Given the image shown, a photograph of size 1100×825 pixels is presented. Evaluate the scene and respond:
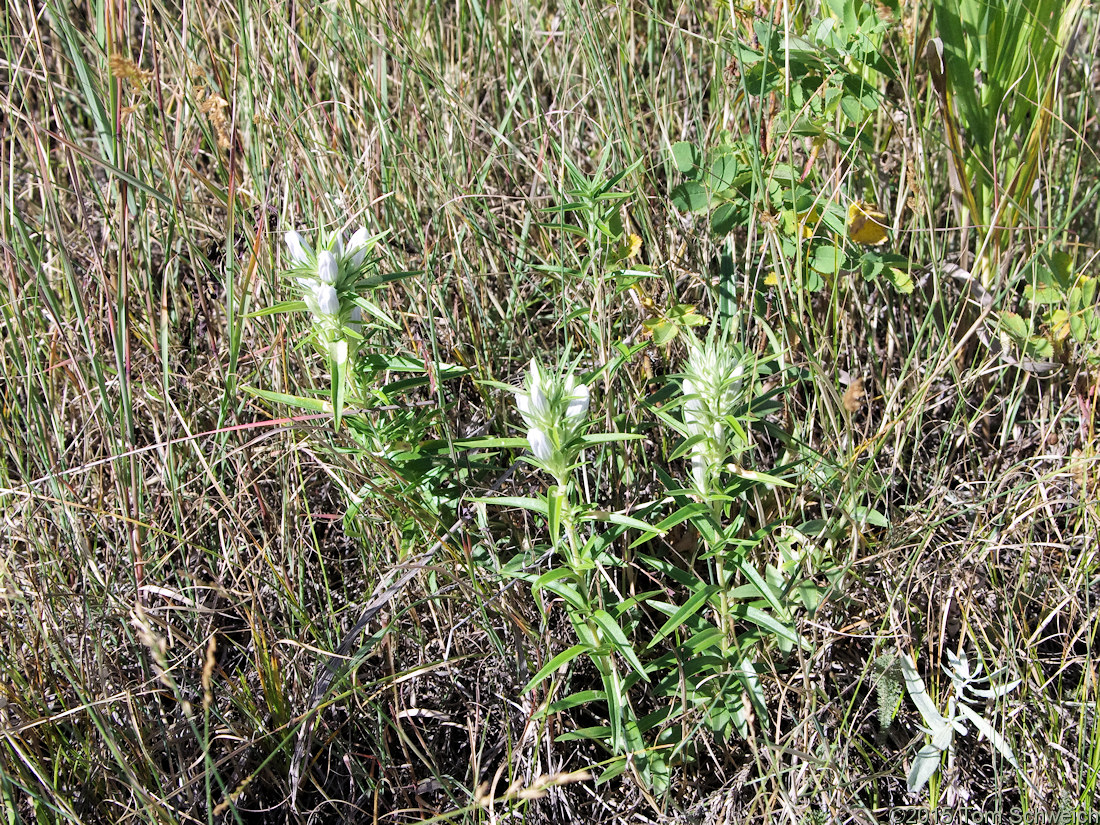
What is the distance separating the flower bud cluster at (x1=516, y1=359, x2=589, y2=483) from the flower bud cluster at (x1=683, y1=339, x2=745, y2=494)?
20cm

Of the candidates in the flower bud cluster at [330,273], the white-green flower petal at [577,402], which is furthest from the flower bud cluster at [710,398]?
the flower bud cluster at [330,273]

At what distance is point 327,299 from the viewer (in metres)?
1.52

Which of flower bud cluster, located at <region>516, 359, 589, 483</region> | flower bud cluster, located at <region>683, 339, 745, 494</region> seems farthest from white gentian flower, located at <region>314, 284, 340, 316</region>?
flower bud cluster, located at <region>683, 339, 745, 494</region>

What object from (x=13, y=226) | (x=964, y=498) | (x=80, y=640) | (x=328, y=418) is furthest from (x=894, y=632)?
(x=13, y=226)

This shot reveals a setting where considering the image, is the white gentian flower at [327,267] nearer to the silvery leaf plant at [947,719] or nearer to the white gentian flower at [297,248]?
the white gentian flower at [297,248]

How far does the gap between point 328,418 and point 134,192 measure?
886 millimetres

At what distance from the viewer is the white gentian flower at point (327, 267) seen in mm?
1500

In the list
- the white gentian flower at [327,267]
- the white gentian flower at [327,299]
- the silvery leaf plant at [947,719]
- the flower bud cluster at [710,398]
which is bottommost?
the silvery leaf plant at [947,719]

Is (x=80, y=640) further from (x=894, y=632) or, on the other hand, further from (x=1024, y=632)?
(x=1024, y=632)

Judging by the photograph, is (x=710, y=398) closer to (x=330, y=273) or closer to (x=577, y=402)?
(x=577, y=402)

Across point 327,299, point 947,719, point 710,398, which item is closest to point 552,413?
point 710,398

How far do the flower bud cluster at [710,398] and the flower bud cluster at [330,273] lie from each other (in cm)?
62

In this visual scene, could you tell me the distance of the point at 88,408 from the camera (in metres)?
2.14

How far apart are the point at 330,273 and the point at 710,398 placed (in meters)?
0.70
